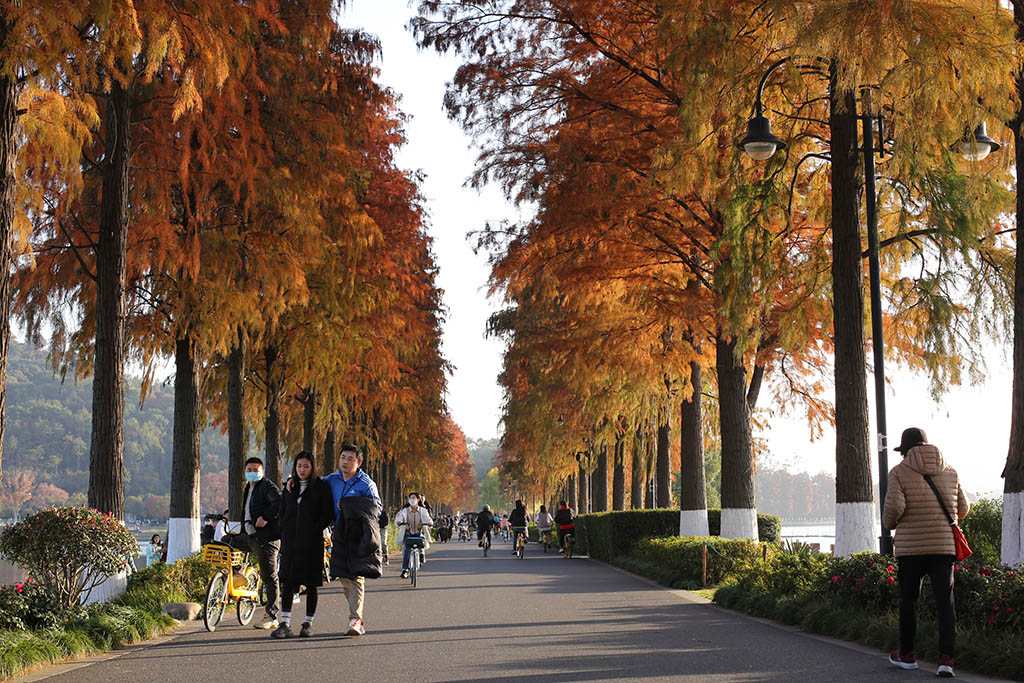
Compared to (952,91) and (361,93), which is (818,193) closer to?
(952,91)

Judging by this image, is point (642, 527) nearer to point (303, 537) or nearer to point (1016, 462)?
point (303, 537)

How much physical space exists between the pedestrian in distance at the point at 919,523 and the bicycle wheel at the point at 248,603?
26.1 feet

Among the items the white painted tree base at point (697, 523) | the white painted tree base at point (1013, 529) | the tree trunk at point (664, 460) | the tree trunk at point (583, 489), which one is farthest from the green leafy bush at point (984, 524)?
the tree trunk at point (583, 489)

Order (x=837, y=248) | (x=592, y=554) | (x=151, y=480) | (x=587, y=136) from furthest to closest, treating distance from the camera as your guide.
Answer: (x=151, y=480) < (x=592, y=554) < (x=587, y=136) < (x=837, y=248)

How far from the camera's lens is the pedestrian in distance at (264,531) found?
13242 mm

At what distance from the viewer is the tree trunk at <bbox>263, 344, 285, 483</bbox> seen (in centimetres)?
2327

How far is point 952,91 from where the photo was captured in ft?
36.8

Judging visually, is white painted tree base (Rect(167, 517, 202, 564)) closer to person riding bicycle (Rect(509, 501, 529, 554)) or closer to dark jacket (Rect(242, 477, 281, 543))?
dark jacket (Rect(242, 477, 281, 543))

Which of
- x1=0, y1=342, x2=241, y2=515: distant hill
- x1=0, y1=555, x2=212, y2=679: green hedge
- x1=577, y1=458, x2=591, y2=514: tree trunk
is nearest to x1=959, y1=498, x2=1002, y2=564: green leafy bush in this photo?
x1=0, y1=555, x2=212, y2=679: green hedge

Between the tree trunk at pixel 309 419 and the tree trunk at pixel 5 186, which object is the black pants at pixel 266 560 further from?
the tree trunk at pixel 309 419

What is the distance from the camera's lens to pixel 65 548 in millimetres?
11023

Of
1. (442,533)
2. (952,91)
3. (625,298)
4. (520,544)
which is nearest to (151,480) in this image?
(442,533)

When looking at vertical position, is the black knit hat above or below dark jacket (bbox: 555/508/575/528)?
above

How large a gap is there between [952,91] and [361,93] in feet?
39.7
